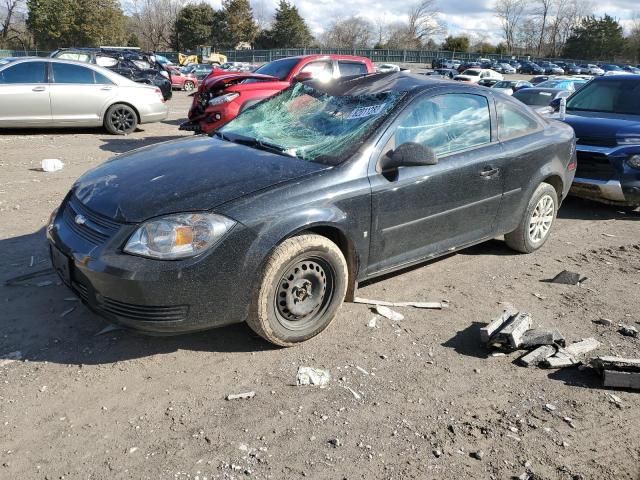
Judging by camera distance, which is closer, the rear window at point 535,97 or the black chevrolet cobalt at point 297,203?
the black chevrolet cobalt at point 297,203

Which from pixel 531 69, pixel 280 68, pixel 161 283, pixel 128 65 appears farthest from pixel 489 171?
pixel 531 69

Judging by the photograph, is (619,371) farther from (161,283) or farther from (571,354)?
(161,283)

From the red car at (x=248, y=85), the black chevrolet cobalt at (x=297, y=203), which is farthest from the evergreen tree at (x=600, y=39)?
the black chevrolet cobalt at (x=297, y=203)

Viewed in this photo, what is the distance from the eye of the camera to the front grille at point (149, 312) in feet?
10.3

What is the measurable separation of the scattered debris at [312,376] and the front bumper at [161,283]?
0.48 metres

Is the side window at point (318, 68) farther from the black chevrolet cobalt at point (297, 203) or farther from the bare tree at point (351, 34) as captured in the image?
the bare tree at point (351, 34)

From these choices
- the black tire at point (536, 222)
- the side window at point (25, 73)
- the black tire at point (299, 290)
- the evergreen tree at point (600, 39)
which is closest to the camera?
the black tire at point (299, 290)

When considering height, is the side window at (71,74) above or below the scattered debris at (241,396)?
above

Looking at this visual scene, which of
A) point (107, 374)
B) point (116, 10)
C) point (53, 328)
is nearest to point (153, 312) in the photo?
point (107, 374)

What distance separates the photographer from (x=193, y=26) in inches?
2635

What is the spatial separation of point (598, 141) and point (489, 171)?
3333 millimetres

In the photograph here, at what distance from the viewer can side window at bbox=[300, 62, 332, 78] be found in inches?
452

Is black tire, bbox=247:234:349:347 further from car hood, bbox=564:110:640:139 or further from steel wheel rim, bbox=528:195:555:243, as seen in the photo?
car hood, bbox=564:110:640:139

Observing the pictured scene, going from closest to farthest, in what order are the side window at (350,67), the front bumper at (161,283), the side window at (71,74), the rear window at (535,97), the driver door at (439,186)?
the front bumper at (161,283), the driver door at (439,186), the side window at (71,74), the side window at (350,67), the rear window at (535,97)
